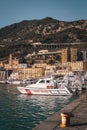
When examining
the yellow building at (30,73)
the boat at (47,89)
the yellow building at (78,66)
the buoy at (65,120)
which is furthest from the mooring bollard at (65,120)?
the yellow building at (78,66)

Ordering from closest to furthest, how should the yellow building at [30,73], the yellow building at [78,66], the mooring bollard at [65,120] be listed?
1. the mooring bollard at [65,120]
2. the yellow building at [30,73]
3. the yellow building at [78,66]

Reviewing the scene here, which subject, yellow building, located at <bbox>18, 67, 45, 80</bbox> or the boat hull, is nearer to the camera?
the boat hull

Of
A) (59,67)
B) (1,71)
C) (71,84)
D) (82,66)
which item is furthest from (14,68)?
(71,84)

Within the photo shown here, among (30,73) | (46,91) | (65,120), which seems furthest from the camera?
(30,73)

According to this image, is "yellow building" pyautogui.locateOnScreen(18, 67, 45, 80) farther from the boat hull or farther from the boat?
the boat

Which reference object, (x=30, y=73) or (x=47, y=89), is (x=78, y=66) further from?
(x=47, y=89)

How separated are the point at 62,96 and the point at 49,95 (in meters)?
2.51

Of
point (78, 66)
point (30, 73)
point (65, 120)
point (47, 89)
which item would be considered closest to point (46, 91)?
point (47, 89)

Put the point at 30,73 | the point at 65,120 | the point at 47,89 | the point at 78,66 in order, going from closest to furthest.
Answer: the point at 65,120 < the point at 47,89 < the point at 30,73 < the point at 78,66

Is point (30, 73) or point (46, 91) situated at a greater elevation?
point (46, 91)

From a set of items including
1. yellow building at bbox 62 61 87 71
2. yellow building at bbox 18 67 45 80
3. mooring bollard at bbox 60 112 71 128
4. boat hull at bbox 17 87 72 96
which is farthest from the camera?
yellow building at bbox 62 61 87 71

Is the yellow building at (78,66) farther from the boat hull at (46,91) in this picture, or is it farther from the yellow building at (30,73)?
the boat hull at (46,91)

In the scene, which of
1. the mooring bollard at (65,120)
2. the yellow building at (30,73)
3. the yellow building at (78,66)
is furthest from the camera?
the yellow building at (78,66)

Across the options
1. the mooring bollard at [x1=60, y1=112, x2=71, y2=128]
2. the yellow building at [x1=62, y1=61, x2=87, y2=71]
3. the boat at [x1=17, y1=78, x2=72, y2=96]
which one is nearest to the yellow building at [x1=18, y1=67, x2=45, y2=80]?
the yellow building at [x1=62, y1=61, x2=87, y2=71]
